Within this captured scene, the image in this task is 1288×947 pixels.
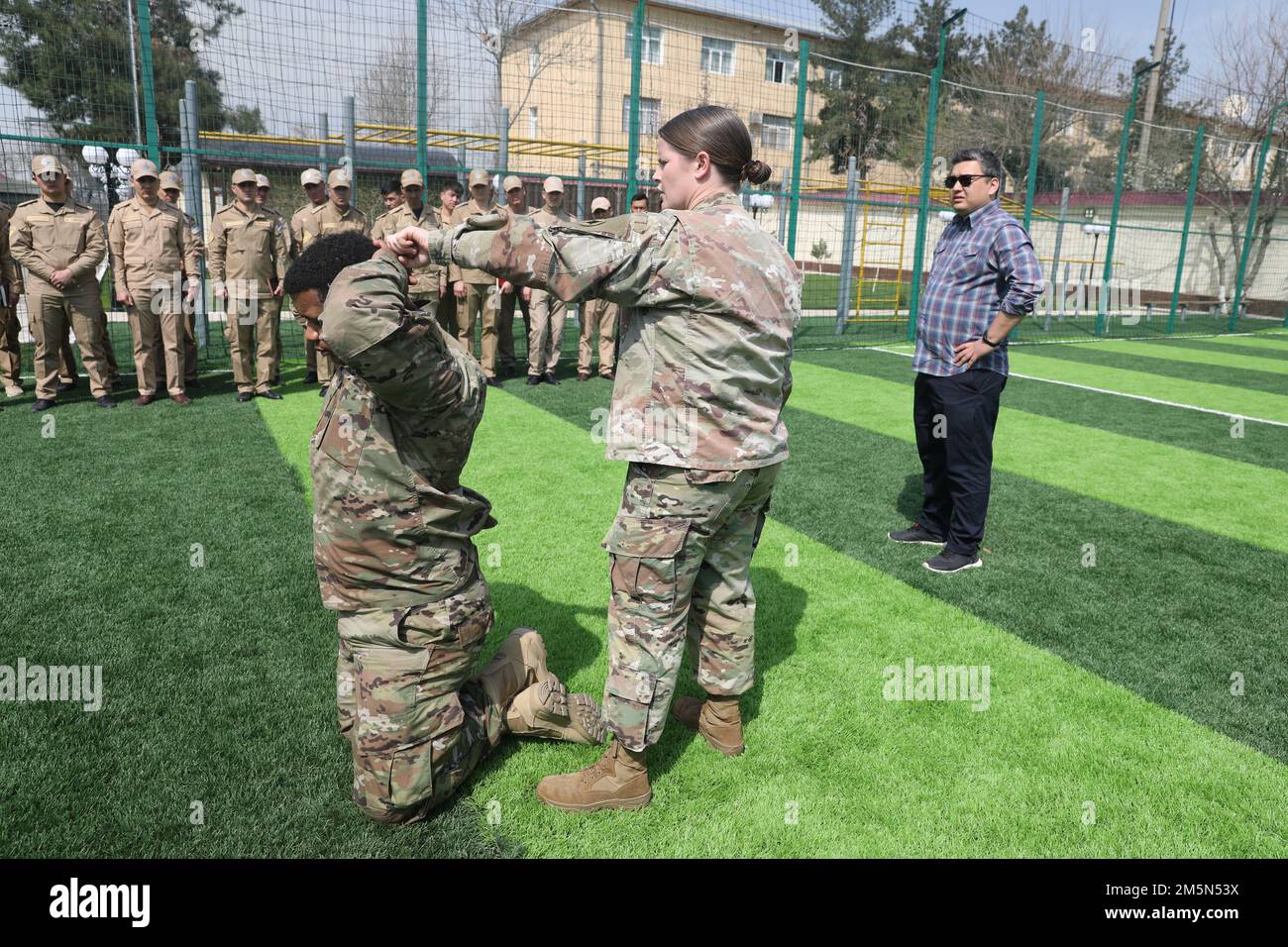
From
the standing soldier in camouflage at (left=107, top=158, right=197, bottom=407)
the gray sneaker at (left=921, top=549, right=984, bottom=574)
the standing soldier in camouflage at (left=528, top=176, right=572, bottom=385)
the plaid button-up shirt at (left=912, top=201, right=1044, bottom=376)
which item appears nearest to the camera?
the plaid button-up shirt at (left=912, top=201, right=1044, bottom=376)

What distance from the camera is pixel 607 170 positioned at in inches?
595

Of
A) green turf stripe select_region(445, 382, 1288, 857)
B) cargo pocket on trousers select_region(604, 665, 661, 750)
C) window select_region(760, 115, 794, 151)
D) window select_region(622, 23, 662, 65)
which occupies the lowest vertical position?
green turf stripe select_region(445, 382, 1288, 857)

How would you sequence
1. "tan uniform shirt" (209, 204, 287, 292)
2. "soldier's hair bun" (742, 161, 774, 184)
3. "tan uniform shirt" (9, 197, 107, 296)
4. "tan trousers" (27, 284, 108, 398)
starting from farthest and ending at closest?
"tan uniform shirt" (209, 204, 287, 292) < "tan trousers" (27, 284, 108, 398) < "tan uniform shirt" (9, 197, 107, 296) < "soldier's hair bun" (742, 161, 774, 184)

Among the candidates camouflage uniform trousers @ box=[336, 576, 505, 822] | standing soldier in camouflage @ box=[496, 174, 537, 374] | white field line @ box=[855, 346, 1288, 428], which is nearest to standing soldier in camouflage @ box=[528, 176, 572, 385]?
standing soldier in camouflage @ box=[496, 174, 537, 374]

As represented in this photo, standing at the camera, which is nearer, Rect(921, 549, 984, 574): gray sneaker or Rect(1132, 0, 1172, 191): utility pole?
Rect(921, 549, 984, 574): gray sneaker

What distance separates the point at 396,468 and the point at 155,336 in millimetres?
7186

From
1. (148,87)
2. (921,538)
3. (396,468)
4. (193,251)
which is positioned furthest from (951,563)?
(148,87)

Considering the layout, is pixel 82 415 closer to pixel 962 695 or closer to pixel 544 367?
pixel 544 367

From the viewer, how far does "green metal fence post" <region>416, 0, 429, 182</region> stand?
9.68 meters

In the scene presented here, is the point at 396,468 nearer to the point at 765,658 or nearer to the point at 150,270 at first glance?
the point at 765,658

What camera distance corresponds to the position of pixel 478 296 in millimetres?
10008

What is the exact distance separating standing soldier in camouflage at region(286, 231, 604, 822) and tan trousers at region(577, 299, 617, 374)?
796 cm

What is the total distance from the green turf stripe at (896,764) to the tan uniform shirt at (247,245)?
241 inches

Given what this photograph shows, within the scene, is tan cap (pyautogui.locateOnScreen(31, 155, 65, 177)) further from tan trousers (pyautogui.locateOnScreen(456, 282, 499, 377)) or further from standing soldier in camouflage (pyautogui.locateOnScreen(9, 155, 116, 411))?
tan trousers (pyautogui.locateOnScreen(456, 282, 499, 377))
